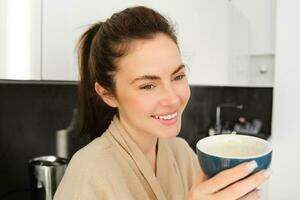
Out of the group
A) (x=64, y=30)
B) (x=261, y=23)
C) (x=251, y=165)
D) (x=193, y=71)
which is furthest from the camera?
(x=261, y=23)

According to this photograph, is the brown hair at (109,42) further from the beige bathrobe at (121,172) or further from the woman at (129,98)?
the beige bathrobe at (121,172)

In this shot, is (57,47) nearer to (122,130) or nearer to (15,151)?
(122,130)

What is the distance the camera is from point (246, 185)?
0.47m

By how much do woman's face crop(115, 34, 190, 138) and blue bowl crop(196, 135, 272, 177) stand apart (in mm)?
148

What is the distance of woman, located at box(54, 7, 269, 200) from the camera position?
652mm

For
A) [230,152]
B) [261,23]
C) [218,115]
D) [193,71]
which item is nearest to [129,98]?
[230,152]

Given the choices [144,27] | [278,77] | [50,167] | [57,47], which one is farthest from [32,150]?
[278,77]

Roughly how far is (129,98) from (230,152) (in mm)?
252

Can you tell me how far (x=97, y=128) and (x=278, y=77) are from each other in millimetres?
1888

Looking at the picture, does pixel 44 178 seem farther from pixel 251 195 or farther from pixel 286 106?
pixel 286 106

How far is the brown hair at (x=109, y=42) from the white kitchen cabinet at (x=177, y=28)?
53 mm

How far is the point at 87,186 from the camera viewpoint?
62 centimetres

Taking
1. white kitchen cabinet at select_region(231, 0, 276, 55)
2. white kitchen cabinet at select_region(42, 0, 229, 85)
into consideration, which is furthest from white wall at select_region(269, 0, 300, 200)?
white kitchen cabinet at select_region(42, 0, 229, 85)

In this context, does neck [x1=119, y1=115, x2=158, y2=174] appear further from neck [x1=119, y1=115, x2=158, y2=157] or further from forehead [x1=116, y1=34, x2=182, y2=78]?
forehead [x1=116, y1=34, x2=182, y2=78]
